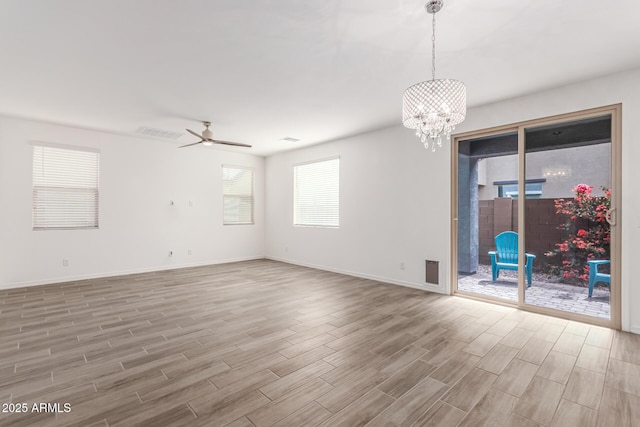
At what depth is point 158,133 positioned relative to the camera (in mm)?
5555

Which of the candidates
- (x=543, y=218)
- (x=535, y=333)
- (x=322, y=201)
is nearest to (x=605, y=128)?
(x=543, y=218)

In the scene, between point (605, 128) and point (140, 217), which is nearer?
point (605, 128)

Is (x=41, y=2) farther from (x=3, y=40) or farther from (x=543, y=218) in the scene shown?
(x=543, y=218)

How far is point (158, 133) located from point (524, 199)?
19.6 ft

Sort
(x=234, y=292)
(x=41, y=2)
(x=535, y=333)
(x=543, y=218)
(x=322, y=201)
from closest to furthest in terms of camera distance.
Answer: (x=41, y=2) → (x=535, y=333) → (x=543, y=218) → (x=234, y=292) → (x=322, y=201)

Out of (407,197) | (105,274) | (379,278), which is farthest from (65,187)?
(407,197)

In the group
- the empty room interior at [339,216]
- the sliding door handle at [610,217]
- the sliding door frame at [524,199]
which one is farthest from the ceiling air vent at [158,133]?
the sliding door handle at [610,217]

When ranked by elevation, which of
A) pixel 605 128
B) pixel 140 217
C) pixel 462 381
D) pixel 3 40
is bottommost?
pixel 462 381

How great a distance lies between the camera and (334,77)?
10.8 feet

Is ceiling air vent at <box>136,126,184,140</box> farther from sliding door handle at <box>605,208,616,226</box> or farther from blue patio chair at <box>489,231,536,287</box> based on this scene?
sliding door handle at <box>605,208,616,226</box>

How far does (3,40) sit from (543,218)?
5.78 metres

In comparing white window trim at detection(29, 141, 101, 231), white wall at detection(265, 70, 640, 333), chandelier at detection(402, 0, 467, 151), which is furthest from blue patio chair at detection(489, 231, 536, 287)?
white window trim at detection(29, 141, 101, 231)

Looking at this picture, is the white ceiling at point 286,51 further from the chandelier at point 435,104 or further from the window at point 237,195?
the window at point 237,195

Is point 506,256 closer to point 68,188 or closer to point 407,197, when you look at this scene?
point 407,197
